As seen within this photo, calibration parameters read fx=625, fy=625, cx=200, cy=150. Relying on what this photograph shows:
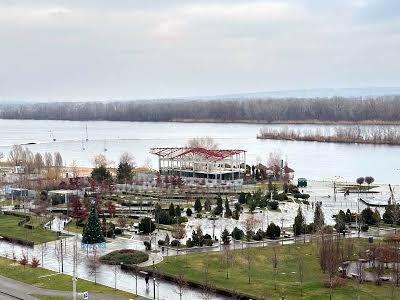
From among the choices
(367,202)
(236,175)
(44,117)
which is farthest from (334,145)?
(44,117)

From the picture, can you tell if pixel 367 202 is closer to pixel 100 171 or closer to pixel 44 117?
pixel 100 171

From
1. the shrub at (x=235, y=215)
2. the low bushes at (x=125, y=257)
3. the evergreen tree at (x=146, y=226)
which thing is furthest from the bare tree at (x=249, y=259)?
the shrub at (x=235, y=215)

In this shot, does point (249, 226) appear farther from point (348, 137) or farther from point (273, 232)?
point (348, 137)

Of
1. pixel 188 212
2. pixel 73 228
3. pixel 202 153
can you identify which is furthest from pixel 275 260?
→ pixel 202 153

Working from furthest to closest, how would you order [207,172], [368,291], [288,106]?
[288,106], [207,172], [368,291]

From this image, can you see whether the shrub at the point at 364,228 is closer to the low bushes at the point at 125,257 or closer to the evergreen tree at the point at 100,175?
the low bushes at the point at 125,257

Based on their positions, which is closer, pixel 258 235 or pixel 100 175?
pixel 258 235
